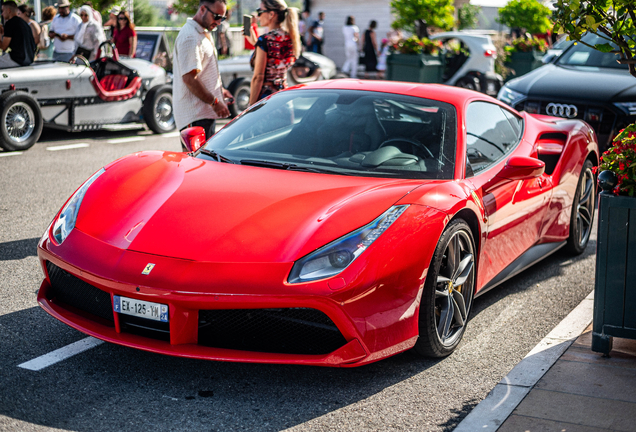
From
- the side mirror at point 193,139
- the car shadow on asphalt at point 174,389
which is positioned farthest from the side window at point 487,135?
the side mirror at point 193,139

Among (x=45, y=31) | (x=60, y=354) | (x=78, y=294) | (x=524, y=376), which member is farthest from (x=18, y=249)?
(x=45, y=31)

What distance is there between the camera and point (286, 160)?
4.21 meters

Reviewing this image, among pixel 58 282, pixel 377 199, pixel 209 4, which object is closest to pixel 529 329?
pixel 377 199

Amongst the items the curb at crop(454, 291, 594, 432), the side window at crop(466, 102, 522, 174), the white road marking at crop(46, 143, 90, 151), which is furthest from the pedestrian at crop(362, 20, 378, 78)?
the curb at crop(454, 291, 594, 432)

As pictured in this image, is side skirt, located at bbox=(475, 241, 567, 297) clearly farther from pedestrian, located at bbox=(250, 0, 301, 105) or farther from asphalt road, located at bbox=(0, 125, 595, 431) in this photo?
pedestrian, located at bbox=(250, 0, 301, 105)

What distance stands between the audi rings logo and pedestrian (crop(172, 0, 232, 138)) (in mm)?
4348

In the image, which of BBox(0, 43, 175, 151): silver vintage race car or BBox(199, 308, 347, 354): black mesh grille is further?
BBox(0, 43, 175, 151): silver vintage race car

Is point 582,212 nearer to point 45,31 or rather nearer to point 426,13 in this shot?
point 45,31

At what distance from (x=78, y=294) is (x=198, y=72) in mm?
2936

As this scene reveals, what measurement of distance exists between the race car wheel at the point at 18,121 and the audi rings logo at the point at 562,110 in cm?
637

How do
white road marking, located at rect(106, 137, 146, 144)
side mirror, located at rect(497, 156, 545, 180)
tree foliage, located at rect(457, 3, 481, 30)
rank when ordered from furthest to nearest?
tree foliage, located at rect(457, 3, 481, 30), white road marking, located at rect(106, 137, 146, 144), side mirror, located at rect(497, 156, 545, 180)

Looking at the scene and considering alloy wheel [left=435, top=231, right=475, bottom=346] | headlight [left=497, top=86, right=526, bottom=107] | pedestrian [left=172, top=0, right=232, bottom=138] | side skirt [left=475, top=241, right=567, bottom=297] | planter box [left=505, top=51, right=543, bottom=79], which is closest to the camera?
alloy wheel [left=435, top=231, right=475, bottom=346]

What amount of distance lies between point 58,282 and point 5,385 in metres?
0.52

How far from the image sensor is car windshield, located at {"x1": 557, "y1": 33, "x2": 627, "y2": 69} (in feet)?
31.2
